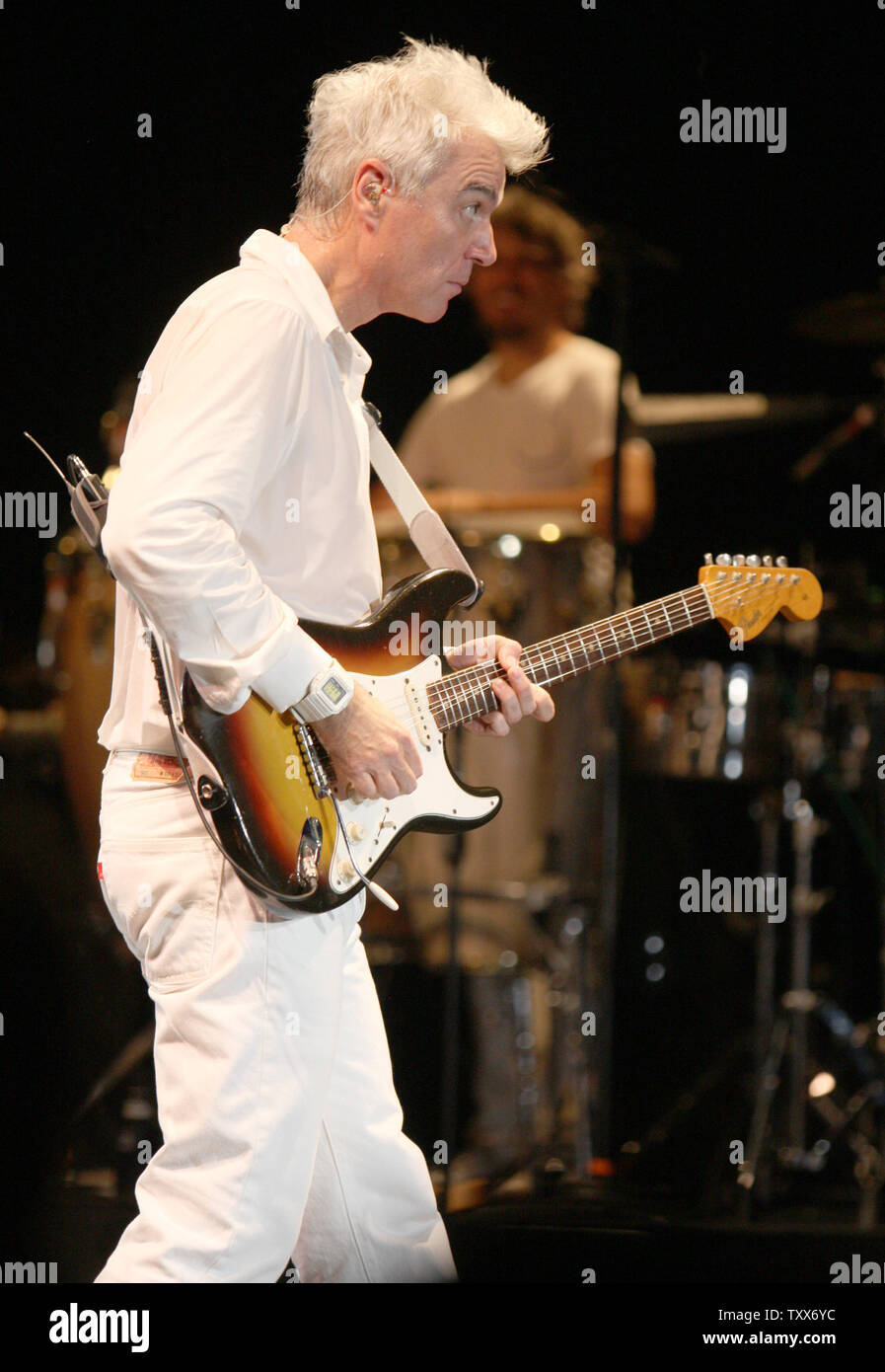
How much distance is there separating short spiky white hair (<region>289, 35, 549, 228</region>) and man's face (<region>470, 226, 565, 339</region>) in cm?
221

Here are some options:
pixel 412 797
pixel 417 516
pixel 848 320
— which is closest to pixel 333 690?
pixel 412 797

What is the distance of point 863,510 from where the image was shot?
509 centimetres

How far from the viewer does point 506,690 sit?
262 centimetres

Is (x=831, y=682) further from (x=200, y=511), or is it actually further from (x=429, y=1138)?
(x=200, y=511)

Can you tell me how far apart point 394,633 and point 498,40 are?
202 centimetres

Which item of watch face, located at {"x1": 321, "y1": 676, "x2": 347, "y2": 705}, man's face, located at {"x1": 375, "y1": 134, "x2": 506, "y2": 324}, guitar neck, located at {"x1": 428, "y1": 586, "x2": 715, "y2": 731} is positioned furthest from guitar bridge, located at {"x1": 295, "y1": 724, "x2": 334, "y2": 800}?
man's face, located at {"x1": 375, "y1": 134, "x2": 506, "y2": 324}

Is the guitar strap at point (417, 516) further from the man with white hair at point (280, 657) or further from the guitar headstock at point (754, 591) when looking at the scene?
the guitar headstock at point (754, 591)

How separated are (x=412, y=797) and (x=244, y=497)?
62 centimetres

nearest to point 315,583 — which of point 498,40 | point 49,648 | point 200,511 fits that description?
point 200,511

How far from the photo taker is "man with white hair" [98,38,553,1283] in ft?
7.02

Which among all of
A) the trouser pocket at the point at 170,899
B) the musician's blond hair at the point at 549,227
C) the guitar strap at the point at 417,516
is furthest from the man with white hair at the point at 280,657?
the musician's blond hair at the point at 549,227

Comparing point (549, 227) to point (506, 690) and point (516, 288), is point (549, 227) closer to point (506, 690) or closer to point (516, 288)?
point (516, 288)

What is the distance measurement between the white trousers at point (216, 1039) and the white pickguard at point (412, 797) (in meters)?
0.13

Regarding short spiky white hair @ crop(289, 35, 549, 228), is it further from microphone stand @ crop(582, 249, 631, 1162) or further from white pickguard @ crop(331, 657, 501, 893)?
microphone stand @ crop(582, 249, 631, 1162)
